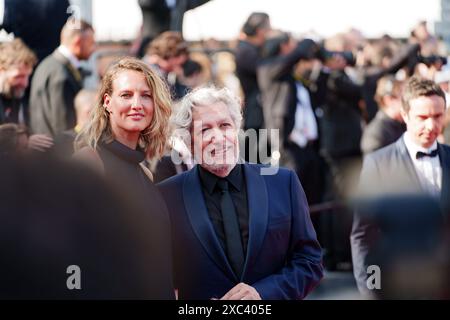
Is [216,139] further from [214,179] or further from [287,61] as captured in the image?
[287,61]

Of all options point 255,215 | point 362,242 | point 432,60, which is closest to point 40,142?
point 362,242

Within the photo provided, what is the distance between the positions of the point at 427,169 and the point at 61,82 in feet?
6.77

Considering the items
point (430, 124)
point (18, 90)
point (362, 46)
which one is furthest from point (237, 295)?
point (362, 46)

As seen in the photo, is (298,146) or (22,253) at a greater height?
(298,146)

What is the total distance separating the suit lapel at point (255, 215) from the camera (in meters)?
2.85

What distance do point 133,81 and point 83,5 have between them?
2734mm

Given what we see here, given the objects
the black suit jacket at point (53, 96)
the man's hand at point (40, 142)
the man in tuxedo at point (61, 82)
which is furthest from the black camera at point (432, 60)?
the man's hand at point (40, 142)

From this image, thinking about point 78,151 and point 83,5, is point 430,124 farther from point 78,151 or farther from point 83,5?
point 83,5

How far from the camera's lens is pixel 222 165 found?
Result: 2.93 metres

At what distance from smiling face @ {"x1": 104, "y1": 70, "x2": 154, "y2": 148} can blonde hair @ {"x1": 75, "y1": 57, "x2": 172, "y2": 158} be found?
0.02 m

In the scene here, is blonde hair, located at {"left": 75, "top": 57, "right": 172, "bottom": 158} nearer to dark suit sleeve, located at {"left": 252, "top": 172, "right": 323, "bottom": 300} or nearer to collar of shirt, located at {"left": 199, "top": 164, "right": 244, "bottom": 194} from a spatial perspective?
collar of shirt, located at {"left": 199, "top": 164, "right": 244, "bottom": 194}

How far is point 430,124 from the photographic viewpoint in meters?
4.16

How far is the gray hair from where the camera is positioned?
9.72ft

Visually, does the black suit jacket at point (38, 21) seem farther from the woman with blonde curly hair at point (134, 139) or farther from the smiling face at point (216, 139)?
the smiling face at point (216, 139)
